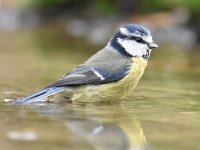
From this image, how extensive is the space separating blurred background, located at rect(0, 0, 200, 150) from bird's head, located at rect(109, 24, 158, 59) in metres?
0.42

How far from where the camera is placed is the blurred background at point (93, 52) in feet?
13.0

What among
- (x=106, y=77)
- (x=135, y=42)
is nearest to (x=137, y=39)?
(x=135, y=42)

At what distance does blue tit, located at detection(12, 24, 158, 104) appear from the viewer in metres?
5.40

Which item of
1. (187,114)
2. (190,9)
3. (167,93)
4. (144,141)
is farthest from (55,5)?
(144,141)

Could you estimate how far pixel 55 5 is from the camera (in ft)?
47.0

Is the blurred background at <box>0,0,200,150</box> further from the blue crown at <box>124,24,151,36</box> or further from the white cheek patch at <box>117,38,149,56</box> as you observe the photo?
the blue crown at <box>124,24,151,36</box>

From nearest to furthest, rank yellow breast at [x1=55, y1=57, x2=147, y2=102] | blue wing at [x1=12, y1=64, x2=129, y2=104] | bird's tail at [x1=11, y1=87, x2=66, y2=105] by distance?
1. bird's tail at [x1=11, y1=87, x2=66, y2=105]
2. blue wing at [x1=12, y1=64, x2=129, y2=104]
3. yellow breast at [x1=55, y1=57, x2=147, y2=102]

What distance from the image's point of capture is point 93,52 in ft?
31.2

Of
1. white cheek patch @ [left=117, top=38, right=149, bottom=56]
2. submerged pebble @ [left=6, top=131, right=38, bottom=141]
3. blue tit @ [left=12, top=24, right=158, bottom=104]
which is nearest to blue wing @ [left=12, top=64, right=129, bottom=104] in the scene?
blue tit @ [left=12, top=24, right=158, bottom=104]

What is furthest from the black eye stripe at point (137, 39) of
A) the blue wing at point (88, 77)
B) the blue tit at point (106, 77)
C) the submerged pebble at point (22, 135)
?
the submerged pebble at point (22, 135)

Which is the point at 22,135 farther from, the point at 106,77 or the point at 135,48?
the point at 135,48

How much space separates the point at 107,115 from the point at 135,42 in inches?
47.3

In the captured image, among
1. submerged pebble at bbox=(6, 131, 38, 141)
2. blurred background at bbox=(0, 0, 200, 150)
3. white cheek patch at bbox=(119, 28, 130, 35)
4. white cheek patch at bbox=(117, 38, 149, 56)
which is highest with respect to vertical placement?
white cheek patch at bbox=(119, 28, 130, 35)

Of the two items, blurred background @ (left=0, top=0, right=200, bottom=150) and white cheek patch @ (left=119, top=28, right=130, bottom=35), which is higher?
white cheek patch @ (left=119, top=28, right=130, bottom=35)
